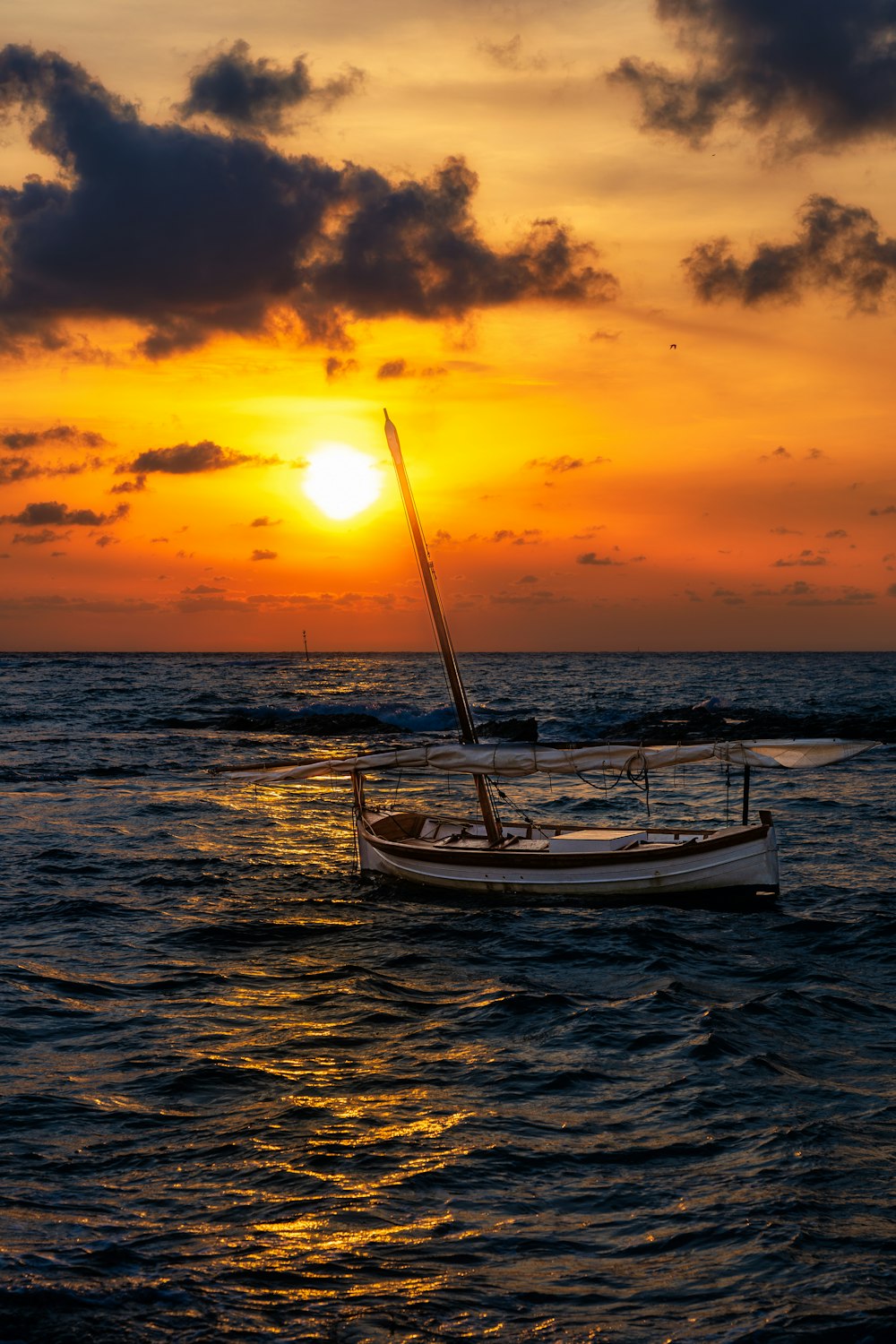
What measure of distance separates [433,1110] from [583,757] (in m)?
15.1

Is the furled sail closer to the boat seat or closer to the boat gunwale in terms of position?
the boat gunwale

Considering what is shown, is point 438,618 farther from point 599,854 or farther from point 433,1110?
point 433,1110

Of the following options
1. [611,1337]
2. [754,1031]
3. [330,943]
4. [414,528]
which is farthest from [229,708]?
[611,1337]

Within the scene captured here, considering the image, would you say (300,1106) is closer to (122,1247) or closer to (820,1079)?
(122,1247)

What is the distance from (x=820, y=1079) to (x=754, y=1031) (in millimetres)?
2297

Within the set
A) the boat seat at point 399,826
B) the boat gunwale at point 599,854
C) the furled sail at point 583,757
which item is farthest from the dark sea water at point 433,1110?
the furled sail at point 583,757

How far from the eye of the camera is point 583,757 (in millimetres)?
29828

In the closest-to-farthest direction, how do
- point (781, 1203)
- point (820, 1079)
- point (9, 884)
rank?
point (781, 1203)
point (820, 1079)
point (9, 884)

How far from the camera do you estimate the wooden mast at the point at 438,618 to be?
31.5 meters

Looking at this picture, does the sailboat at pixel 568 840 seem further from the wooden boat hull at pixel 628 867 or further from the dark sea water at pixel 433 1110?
the dark sea water at pixel 433 1110

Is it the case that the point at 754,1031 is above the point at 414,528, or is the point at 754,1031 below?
below

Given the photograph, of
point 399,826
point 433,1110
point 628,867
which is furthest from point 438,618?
point 433,1110

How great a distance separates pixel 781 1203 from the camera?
13.1 m

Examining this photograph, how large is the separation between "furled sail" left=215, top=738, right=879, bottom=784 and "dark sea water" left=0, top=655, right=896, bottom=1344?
3497mm
